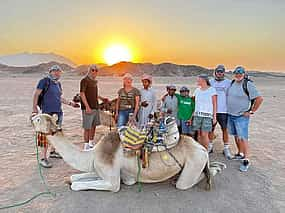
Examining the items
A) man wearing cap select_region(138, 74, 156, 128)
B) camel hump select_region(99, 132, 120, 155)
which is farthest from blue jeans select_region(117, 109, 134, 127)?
camel hump select_region(99, 132, 120, 155)

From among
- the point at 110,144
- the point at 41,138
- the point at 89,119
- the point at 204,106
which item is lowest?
the point at 110,144

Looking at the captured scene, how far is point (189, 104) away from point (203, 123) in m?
0.66

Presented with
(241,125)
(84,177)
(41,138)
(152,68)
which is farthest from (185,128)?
(152,68)

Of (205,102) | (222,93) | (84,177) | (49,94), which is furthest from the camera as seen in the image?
(222,93)

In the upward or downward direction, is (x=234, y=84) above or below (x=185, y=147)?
above

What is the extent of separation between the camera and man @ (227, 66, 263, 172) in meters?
5.84

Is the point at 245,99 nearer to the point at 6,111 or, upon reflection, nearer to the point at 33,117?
the point at 33,117

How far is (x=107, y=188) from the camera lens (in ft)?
15.2

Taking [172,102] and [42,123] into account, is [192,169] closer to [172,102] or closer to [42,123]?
[172,102]

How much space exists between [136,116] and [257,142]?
12.6 ft

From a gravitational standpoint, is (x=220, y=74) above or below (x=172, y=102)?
above

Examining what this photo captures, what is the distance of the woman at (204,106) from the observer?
18.6 ft

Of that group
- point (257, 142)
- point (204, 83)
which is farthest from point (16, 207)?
point (257, 142)

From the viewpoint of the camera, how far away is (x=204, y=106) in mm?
5695
